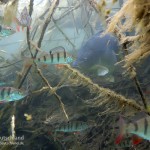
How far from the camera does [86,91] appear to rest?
782cm

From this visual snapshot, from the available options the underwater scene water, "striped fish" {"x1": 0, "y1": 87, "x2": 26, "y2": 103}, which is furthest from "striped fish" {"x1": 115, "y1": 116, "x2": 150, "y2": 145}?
"striped fish" {"x1": 0, "y1": 87, "x2": 26, "y2": 103}

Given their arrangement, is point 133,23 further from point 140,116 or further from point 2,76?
point 2,76

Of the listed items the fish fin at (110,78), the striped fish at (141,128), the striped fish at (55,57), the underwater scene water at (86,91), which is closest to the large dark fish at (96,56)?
the underwater scene water at (86,91)

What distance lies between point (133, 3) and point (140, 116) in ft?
4.49

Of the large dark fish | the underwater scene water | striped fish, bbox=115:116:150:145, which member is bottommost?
striped fish, bbox=115:116:150:145

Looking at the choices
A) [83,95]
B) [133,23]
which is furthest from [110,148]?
[133,23]

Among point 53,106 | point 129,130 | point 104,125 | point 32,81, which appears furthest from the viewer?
point 32,81

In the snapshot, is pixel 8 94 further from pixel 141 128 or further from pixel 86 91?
pixel 86 91

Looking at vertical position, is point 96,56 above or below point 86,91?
above

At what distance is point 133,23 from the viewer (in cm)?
232

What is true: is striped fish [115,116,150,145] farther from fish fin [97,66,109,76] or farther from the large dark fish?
the large dark fish

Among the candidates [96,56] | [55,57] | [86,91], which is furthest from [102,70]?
[55,57]

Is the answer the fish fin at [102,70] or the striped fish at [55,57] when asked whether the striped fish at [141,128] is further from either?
the fish fin at [102,70]

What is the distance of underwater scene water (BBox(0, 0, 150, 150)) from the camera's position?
2564 millimetres
